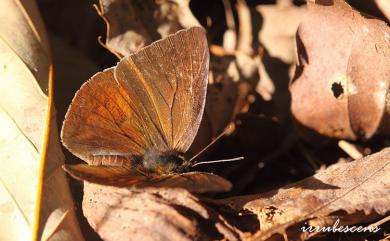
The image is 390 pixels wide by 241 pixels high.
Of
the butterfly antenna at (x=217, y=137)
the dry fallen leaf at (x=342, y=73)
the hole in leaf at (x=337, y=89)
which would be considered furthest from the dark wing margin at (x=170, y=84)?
the hole in leaf at (x=337, y=89)

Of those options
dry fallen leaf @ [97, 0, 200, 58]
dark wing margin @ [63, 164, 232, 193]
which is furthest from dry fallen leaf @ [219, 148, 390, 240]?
dry fallen leaf @ [97, 0, 200, 58]

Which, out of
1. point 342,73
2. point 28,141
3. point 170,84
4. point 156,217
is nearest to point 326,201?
point 156,217

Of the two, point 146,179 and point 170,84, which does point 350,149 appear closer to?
point 170,84

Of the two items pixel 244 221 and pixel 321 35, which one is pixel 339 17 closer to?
pixel 321 35

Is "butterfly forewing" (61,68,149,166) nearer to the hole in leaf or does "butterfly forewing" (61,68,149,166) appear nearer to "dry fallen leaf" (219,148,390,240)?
"dry fallen leaf" (219,148,390,240)

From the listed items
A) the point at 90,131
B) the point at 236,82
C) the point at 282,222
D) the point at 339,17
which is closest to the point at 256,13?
the point at 236,82

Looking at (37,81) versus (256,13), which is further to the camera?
(256,13)
